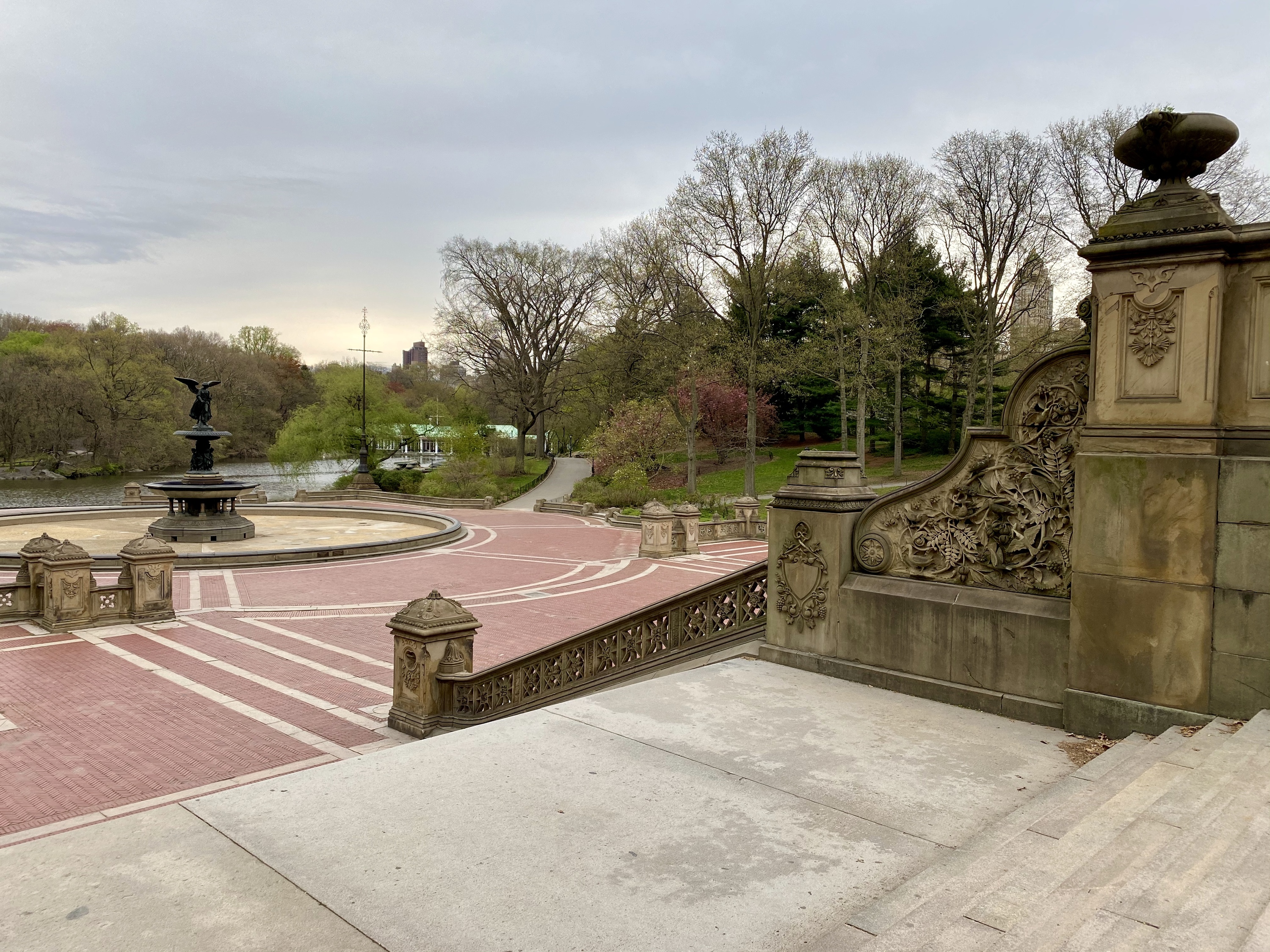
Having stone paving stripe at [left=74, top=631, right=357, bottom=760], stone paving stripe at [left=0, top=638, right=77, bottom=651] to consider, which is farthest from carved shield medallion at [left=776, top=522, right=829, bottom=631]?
stone paving stripe at [left=0, top=638, right=77, bottom=651]

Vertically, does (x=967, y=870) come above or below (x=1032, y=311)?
below

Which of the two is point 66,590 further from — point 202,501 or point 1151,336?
point 1151,336

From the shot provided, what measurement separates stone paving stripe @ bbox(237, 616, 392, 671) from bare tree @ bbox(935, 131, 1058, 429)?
30.4 meters

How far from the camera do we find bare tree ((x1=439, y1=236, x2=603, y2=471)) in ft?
183

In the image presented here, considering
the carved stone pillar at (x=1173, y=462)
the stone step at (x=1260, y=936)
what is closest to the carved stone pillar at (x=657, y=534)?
the carved stone pillar at (x=1173, y=462)

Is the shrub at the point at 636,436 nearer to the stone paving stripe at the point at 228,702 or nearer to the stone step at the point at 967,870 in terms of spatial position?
the stone paving stripe at the point at 228,702

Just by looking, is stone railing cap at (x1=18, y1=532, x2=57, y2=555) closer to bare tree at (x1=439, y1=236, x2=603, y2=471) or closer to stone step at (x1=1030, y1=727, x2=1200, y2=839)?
stone step at (x1=1030, y1=727, x2=1200, y2=839)

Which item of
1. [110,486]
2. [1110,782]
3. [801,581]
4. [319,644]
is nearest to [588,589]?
[319,644]

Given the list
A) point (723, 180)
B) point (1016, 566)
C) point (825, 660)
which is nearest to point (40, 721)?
point (825, 660)

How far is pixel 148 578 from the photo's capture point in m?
14.5

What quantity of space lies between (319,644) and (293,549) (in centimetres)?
1082

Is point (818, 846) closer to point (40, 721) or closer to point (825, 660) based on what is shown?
point (825, 660)

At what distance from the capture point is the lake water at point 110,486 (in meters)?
43.9

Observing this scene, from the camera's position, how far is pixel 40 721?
9.22m
